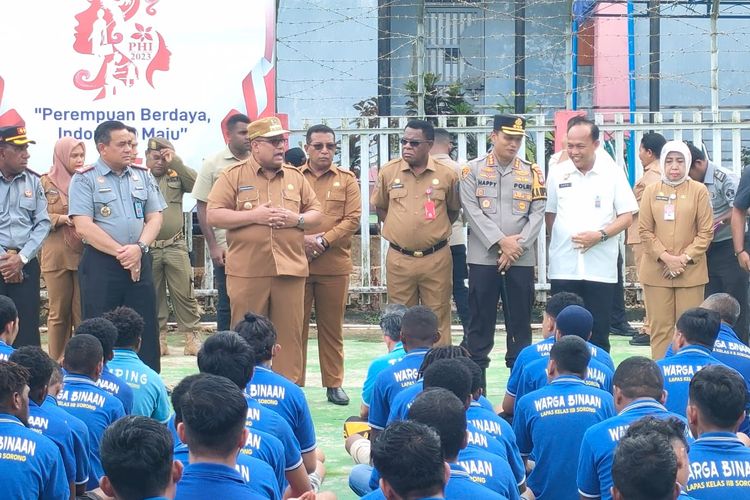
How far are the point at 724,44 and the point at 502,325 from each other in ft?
25.1

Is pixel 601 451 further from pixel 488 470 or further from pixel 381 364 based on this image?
pixel 381 364

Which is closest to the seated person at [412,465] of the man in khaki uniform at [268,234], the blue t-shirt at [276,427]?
the blue t-shirt at [276,427]

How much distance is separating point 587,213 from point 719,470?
4157mm

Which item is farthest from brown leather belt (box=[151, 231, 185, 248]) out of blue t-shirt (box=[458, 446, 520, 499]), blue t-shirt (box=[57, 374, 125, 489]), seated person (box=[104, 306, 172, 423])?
blue t-shirt (box=[458, 446, 520, 499])

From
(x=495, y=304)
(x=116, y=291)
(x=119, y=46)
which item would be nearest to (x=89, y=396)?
(x=116, y=291)

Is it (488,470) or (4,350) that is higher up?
(4,350)

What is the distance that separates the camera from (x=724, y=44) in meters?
16.5

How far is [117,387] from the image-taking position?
5199mm

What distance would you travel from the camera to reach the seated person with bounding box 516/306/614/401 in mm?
5500

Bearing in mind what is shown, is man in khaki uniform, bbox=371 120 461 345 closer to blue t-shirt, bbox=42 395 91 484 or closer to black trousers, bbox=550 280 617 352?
black trousers, bbox=550 280 617 352

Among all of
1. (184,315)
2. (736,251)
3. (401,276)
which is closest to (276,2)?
(184,315)

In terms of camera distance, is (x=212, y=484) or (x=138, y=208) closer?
(x=212, y=484)

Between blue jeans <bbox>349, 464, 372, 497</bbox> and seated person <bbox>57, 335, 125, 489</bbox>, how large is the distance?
1.08 m

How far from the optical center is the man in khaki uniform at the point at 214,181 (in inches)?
316
